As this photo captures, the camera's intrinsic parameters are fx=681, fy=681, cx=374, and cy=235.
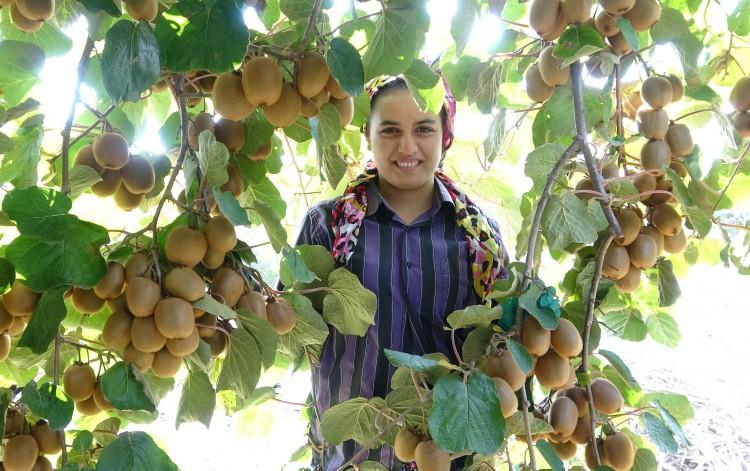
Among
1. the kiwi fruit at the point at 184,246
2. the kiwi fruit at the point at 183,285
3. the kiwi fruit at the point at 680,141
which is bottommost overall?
the kiwi fruit at the point at 183,285

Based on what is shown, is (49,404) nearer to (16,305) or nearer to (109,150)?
(16,305)

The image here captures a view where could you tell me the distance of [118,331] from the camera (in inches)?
26.3

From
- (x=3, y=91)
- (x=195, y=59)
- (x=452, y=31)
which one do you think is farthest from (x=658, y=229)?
(x=3, y=91)

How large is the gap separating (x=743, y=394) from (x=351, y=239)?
134 cm

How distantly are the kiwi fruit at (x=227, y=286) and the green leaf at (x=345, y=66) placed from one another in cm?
24

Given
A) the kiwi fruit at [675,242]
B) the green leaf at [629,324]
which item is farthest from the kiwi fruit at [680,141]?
the green leaf at [629,324]

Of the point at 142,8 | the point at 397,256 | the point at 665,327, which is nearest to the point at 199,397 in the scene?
the point at 142,8

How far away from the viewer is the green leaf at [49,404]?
26.0 inches

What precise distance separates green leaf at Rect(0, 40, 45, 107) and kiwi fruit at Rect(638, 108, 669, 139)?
2.51 feet

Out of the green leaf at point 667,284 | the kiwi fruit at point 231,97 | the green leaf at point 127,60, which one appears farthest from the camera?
the green leaf at point 667,284

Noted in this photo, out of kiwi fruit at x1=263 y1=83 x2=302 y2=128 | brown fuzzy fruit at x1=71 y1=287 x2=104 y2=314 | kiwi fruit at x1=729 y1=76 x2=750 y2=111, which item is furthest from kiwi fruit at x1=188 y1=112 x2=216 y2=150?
kiwi fruit at x1=729 y1=76 x2=750 y2=111

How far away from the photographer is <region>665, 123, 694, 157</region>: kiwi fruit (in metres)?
0.90

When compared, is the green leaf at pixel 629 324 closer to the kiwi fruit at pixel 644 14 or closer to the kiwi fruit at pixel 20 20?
the kiwi fruit at pixel 644 14

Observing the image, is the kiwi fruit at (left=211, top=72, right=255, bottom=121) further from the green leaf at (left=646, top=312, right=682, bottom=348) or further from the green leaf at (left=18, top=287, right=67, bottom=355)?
the green leaf at (left=646, top=312, right=682, bottom=348)
